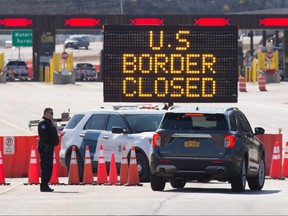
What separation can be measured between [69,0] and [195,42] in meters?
128

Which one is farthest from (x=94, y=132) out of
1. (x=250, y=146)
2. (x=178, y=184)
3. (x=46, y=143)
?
(x=250, y=146)

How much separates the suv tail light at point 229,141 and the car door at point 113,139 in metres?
4.39

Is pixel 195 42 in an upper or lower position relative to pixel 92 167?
upper

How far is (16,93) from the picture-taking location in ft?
219

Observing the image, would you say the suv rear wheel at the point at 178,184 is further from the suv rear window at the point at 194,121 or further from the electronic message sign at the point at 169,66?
the electronic message sign at the point at 169,66

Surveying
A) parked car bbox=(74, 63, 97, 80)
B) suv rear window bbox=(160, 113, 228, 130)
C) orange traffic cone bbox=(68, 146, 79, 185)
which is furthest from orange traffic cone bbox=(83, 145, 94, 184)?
parked car bbox=(74, 63, 97, 80)

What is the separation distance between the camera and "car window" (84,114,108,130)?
2481 centimetres

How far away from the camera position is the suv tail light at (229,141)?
20000 millimetres

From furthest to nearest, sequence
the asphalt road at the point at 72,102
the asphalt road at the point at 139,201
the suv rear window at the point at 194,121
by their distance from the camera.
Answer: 1. the asphalt road at the point at 72,102
2. the suv rear window at the point at 194,121
3. the asphalt road at the point at 139,201

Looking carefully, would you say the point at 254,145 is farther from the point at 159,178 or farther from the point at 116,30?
the point at 116,30

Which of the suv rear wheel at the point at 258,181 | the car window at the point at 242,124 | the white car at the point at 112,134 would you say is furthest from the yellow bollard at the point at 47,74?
the car window at the point at 242,124

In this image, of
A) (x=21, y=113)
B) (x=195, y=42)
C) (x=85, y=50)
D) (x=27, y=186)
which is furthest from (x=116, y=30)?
(x=85, y=50)

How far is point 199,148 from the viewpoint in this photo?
2012 centimetres

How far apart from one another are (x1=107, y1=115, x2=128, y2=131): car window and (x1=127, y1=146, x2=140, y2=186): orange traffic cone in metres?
2.31
